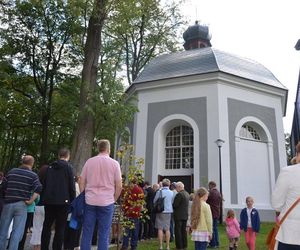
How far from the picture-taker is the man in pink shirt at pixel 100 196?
4.74 metres

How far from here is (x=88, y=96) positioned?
12.5 meters

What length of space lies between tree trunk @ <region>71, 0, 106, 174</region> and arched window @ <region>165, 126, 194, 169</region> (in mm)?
7015

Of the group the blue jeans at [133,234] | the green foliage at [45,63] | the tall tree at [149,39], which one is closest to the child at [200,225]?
the blue jeans at [133,234]

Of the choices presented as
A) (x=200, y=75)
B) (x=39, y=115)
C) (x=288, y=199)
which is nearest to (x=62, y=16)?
(x=39, y=115)

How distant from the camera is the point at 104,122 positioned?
13359mm

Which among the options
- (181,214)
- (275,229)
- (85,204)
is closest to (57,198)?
(85,204)

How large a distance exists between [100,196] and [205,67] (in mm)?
15099

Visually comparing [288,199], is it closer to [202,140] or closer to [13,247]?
[13,247]

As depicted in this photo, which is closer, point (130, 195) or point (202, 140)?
point (130, 195)

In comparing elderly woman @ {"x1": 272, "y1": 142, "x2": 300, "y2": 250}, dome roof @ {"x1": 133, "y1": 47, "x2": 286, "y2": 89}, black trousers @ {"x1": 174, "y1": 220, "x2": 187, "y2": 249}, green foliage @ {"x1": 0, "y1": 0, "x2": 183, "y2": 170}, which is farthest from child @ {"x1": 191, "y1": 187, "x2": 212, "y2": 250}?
dome roof @ {"x1": 133, "y1": 47, "x2": 286, "y2": 89}

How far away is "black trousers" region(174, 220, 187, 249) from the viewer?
8.08 metres

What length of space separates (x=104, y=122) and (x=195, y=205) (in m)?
7.68

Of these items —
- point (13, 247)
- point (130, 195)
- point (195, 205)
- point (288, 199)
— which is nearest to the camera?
point (288, 199)

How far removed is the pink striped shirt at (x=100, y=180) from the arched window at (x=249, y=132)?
1446cm
